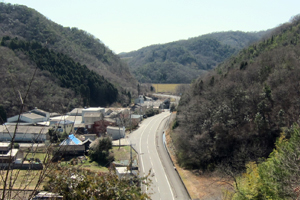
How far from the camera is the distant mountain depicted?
2856cm

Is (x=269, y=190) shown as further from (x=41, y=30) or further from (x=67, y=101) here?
(x=41, y=30)

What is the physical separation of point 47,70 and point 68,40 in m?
24.1

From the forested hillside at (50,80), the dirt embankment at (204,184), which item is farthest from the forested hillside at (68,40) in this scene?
the dirt embankment at (204,184)

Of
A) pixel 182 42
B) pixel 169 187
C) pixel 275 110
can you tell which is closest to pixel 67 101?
pixel 169 187

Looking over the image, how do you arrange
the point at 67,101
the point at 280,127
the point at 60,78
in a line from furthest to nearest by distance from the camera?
1. the point at 60,78
2. the point at 67,101
3. the point at 280,127

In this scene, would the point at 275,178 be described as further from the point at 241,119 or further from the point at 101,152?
the point at 101,152

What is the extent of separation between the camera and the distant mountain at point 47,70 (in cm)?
2856

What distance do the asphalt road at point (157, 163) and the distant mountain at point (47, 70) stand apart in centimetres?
659

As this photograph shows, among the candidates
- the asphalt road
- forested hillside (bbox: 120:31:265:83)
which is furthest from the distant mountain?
forested hillside (bbox: 120:31:265:83)

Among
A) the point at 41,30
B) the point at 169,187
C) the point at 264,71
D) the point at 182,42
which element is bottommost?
the point at 169,187

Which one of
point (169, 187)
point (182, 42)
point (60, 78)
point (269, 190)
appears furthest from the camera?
point (182, 42)

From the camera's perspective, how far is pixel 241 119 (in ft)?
51.0

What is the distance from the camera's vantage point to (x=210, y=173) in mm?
14336

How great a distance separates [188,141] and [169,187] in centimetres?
409
